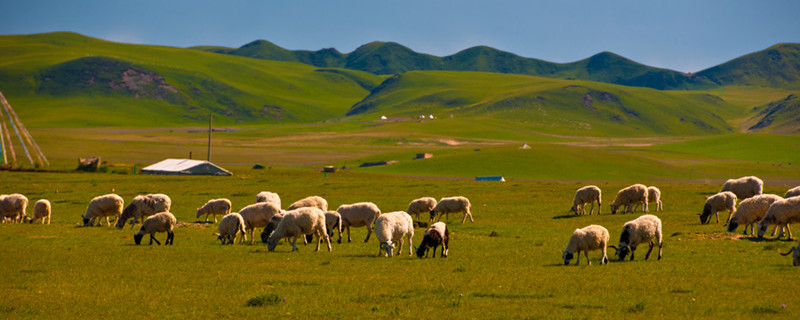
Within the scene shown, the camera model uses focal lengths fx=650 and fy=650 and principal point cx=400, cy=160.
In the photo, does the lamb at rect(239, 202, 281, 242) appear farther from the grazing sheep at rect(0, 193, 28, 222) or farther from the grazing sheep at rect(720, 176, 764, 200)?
the grazing sheep at rect(720, 176, 764, 200)

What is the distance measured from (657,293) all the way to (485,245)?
10640 millimetres

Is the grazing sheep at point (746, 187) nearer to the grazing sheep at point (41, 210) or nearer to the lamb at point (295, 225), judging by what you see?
the lamb at point (295, 225)

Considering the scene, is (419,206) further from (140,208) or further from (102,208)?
(102,208)

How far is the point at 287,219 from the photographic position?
82.0 ft

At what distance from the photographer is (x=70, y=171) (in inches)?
3152

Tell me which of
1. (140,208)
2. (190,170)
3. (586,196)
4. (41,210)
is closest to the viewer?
(140,208)

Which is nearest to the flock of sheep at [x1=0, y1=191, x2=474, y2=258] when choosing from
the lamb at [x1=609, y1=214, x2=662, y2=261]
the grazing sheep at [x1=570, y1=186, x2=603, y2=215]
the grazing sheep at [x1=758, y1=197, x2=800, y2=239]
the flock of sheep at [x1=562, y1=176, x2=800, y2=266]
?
the flock of sheep at [x1=562, y1=176, x2=800, y2=266]

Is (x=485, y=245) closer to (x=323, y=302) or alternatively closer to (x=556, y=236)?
(x=556, y=236)

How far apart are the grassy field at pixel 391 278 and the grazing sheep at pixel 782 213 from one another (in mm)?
1173

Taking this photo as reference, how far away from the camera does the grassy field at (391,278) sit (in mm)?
15008

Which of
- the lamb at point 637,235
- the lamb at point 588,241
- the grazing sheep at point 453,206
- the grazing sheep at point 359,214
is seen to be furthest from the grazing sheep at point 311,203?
the lamb at point 637,235

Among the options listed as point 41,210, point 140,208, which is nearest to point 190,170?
point 41,210

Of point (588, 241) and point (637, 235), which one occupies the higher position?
point (637, 235)

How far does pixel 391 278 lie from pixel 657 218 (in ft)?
32.3
